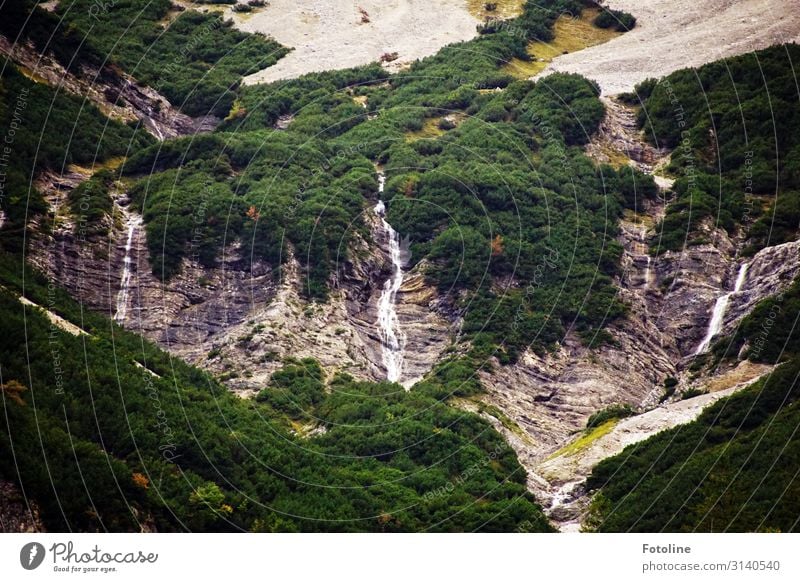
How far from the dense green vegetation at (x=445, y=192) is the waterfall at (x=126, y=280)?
1.38m

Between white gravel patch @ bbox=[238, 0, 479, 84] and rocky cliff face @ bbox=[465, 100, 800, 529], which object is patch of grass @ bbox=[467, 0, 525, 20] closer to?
white gravel patch @ bbox=[238, 0, 479, 84]

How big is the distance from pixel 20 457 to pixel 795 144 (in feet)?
256

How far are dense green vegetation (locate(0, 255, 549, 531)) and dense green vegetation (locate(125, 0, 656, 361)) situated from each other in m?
12.9

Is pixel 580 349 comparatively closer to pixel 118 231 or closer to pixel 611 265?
pixel 611 265

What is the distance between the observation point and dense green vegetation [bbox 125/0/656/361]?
9825 cm

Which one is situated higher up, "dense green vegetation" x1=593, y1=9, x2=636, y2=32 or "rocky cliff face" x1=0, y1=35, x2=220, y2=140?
"dense green vegetation" x1=593, y1=9, x2=636, y2=32

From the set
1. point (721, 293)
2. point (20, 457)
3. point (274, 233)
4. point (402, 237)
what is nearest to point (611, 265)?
point (721, 293)

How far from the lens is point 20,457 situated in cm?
5709
